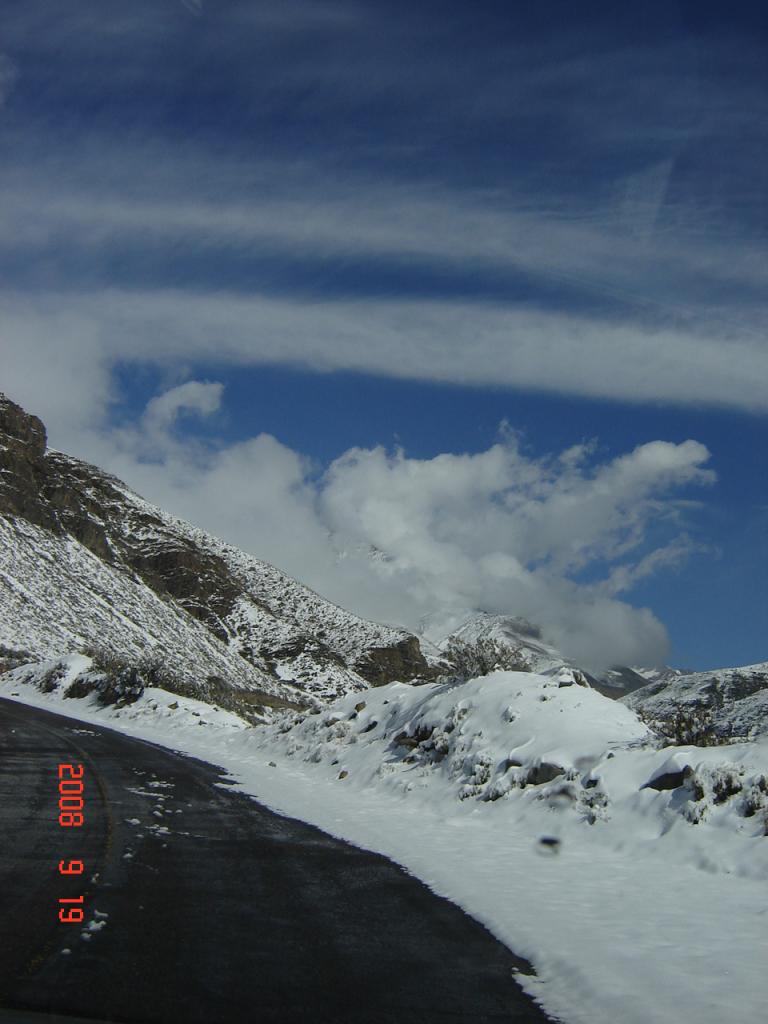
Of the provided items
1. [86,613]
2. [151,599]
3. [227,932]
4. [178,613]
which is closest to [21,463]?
[151,599]

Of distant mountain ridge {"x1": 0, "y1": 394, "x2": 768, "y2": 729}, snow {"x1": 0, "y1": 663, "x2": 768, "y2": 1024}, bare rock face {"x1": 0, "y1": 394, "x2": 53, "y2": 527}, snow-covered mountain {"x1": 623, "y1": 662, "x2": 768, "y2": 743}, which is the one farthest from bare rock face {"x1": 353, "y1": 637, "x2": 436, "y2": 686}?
snow {"x1": 0, "y1": 663, "x2": 768, "y2": 1024}

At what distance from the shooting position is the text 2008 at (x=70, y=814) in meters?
6.50

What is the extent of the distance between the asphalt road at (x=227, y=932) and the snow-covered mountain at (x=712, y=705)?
666 centimetres

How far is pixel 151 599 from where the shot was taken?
90.1 metres

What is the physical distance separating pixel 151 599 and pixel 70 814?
3242 inches

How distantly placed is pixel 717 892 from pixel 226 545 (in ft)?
449

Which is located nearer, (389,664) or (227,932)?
(227,932)

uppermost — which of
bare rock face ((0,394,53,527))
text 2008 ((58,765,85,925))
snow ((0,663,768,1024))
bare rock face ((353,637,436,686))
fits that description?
bare rock face ((0,394,53,527))

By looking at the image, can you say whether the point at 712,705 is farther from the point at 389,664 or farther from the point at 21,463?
the point at 389,664

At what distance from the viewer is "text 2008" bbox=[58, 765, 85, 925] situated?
650 cm

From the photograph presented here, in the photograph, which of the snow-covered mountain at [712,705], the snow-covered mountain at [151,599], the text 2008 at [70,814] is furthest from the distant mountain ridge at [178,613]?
the text 2008 at [70,814]

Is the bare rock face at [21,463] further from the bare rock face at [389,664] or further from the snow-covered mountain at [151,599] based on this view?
the bare rock face at [389,664]

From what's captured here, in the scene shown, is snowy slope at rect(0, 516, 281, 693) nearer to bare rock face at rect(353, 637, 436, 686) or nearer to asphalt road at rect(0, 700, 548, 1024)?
bare rock face at rect(353, 637, 436, 686)

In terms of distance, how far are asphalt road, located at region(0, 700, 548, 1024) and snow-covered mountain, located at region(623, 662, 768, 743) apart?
6.66m
